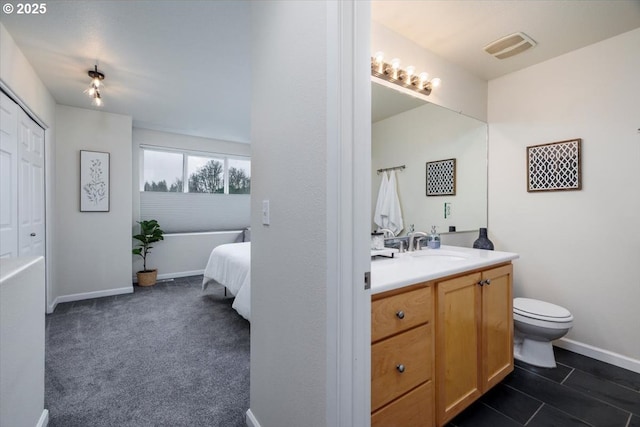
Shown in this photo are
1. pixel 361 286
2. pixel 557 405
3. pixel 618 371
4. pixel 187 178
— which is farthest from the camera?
pixel 187 178

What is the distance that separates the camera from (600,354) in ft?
6.95

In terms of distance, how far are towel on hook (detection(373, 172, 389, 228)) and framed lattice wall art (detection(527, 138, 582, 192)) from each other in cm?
→ 135

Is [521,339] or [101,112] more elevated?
[101,112]

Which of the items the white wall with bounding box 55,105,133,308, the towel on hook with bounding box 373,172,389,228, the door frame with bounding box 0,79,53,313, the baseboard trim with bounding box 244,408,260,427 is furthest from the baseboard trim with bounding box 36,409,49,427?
the white wall with bounding box 55,105,133,308

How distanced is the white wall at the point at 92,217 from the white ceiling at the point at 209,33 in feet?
2.20

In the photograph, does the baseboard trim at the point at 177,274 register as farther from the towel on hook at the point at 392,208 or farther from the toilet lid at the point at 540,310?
the toilet lid at the point at 540,310

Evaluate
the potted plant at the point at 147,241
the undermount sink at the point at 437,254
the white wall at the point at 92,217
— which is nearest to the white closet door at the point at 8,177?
the white wall at the point at 92,217

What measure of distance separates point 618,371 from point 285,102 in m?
2.92

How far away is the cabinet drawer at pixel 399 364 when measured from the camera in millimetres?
1080

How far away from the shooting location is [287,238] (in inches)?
45.4

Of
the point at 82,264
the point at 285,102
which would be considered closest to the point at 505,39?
the point at 285,102

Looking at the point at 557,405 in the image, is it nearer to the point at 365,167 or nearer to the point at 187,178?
the point at 365,167

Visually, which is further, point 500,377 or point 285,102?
point 500,377

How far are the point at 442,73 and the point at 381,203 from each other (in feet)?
4.11
